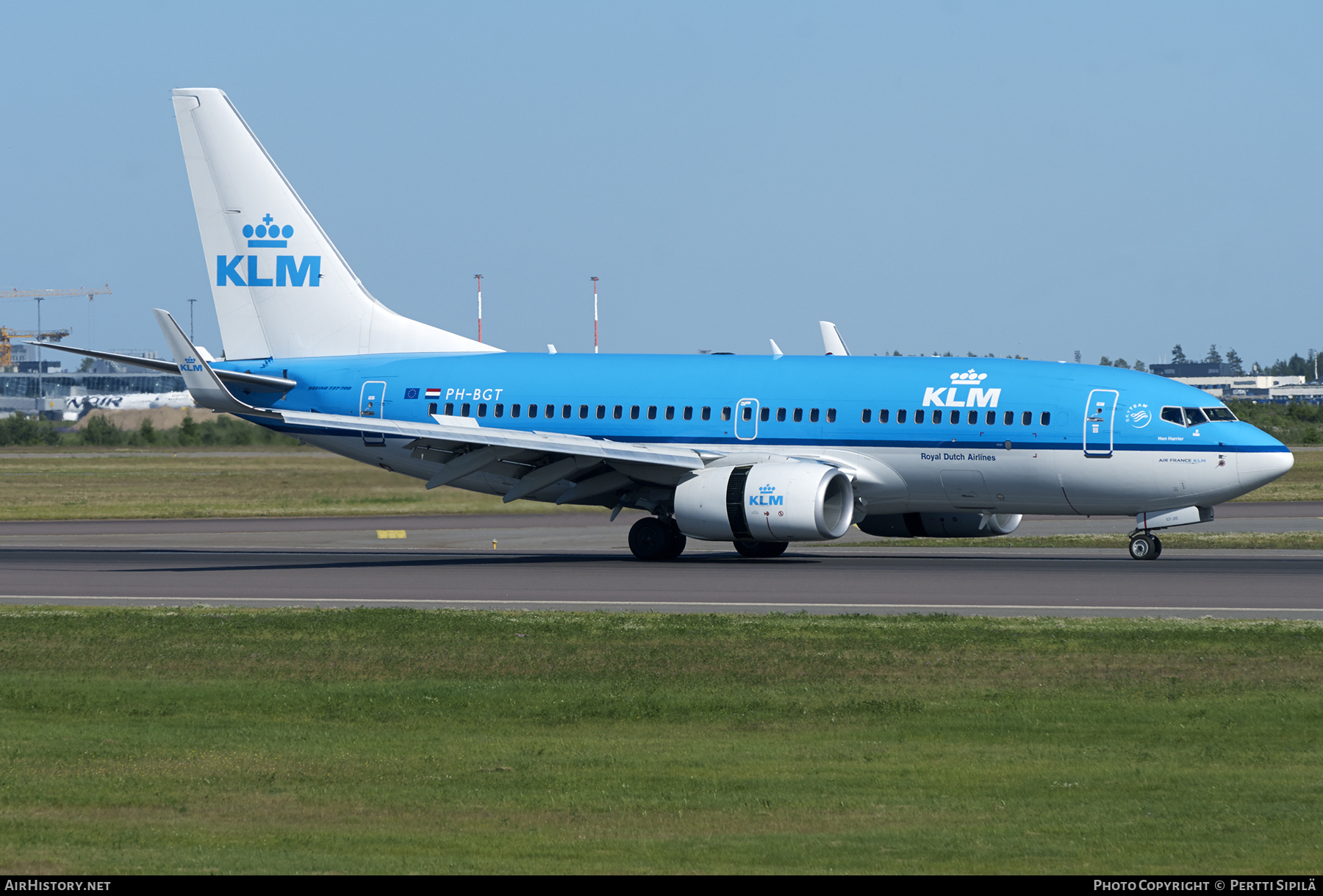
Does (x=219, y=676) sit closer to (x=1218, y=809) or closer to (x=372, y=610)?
(x=372, y=610)

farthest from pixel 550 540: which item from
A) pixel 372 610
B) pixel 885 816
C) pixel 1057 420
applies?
pixel 885 816

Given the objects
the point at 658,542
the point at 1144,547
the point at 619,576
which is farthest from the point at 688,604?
the point at 1144,547

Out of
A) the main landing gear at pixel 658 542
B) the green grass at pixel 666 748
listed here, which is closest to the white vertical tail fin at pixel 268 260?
the main landing gear at pixel 658 542

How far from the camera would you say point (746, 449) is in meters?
35.5

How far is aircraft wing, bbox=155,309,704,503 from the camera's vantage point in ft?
113

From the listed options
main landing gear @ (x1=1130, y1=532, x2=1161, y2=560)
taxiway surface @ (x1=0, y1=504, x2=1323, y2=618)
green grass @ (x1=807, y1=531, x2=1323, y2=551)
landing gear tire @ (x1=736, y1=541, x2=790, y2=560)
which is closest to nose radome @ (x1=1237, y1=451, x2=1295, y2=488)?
taxiway surface @ (x1=0, y1=504, x2=1323, y2=618)

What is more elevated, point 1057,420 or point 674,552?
point 1057,420

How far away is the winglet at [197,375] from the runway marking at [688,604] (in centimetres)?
640

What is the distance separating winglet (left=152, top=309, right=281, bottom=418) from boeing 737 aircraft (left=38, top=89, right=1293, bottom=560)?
68 mm

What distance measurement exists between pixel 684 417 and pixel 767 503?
13.6 ft

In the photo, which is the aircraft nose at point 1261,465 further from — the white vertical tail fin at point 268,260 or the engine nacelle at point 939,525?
the white vertical tail fin at point 268,260

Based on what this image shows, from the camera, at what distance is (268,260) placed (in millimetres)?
40500

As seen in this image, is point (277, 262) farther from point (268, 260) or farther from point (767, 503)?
point (767, 503)
